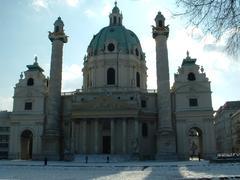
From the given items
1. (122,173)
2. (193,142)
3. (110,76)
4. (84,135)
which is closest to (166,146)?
(84,135)

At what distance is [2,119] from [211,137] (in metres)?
48.8

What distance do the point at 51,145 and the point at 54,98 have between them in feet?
27.1

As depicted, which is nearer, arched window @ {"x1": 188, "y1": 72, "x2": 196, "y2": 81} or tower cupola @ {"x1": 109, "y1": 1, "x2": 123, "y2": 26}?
arched window @ {"x1": 188, "y1": 72, "x2": 196, "y2": 81}

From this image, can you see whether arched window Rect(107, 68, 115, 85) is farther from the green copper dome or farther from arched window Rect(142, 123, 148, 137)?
arched window Rect(142, 123, 148, 137)

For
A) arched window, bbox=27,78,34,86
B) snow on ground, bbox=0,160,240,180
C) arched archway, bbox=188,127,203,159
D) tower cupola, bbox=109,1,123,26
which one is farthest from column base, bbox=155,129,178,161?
tower cupola, bbox=109,1,123,26

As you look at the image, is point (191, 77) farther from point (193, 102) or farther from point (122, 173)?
point (122, 173)

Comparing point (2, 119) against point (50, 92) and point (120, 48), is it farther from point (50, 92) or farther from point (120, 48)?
point (120, 48)

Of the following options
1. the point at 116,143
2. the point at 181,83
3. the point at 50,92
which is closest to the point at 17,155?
the point at 50,92

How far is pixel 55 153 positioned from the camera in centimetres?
5738

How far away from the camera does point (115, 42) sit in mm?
67938

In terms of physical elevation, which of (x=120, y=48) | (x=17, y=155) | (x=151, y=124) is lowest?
(x=17, y=155)

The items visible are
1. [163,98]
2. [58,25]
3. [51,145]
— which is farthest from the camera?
[58,25]

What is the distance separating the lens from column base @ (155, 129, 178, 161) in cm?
5288

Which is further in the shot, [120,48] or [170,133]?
[120,48]
